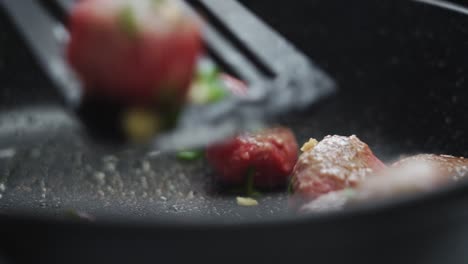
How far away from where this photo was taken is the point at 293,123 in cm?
144

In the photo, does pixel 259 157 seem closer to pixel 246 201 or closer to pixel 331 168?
pixel 246 201

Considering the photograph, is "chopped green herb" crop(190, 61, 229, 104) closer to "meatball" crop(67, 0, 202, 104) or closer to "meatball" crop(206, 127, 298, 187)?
"meatball" crop(67, 0, 202, 104)

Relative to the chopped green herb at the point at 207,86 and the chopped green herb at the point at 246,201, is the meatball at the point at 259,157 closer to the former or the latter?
the chopped green herb at the point at 246,201

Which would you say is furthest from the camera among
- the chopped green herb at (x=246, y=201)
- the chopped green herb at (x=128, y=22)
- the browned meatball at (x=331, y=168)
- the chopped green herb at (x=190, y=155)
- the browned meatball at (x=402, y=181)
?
the chopped green herb at (x=190, y=155)

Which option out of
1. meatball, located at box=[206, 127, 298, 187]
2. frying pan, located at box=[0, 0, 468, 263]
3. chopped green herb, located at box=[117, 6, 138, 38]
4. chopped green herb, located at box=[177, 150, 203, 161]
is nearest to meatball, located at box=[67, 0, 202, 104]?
chopped green herb, located at box=[117, 6, 138, 38]

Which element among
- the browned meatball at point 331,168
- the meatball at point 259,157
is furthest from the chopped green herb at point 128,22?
the meatball at point 259,157

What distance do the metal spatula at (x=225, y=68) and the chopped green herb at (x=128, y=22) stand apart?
3.1 inches

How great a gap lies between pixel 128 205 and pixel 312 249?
60 centimetres

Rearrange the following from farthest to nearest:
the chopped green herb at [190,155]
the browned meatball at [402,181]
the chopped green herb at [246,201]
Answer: the chopped green herb at [190,155] < the chopped green herb at [246,201] < the browned meatball at [402,181]

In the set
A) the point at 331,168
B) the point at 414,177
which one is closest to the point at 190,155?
the point at 331,168

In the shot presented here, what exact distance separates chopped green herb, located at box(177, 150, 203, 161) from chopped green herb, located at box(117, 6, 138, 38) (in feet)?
2.37

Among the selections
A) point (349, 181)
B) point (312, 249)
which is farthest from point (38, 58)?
point (349, 181)

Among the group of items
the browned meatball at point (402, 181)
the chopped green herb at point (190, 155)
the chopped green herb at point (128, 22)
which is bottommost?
the browned meatball at point (402, 181)

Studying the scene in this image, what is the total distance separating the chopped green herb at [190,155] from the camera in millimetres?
1452
